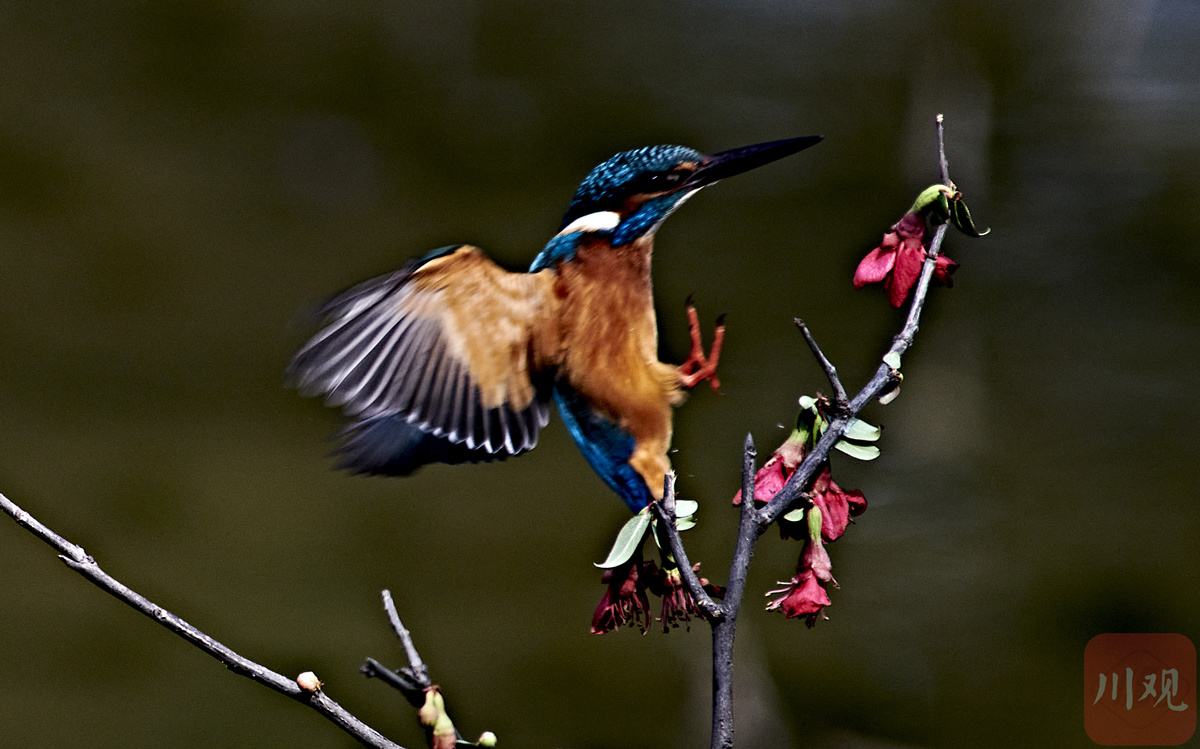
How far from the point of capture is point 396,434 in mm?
427

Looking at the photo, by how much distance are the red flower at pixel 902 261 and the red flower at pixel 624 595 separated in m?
0.16

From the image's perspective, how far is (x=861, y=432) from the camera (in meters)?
0.36

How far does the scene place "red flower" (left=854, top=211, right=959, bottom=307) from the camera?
0.38 m

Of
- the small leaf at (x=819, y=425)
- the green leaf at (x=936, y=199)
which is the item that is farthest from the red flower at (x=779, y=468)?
the green leaf at (x=936, y=199)

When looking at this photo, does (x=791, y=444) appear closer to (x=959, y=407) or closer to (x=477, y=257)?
(x=477, y=257)

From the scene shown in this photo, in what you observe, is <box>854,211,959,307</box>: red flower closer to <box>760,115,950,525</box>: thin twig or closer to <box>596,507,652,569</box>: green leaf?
<box>760,115,950,525</box>: thin twig

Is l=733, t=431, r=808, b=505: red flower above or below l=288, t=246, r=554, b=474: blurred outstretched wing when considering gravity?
below

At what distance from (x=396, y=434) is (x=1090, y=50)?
3.09 feet

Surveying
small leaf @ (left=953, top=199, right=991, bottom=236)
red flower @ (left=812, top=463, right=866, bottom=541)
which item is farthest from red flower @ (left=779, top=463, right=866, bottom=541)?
small leaf @ (left=953, top=199, right=991, bottom=236)

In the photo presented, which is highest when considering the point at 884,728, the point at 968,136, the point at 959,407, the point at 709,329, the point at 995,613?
the point at 968,136

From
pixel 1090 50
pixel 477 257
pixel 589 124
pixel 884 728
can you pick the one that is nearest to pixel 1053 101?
pixel 1090 50

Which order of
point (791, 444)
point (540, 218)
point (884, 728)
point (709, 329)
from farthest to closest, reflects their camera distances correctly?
point (884, 728), point (540, 218), point (709, 329), point (791, 444)

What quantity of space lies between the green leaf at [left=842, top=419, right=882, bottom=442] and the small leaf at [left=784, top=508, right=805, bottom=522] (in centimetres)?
4

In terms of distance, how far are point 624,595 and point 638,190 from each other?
19 cm
